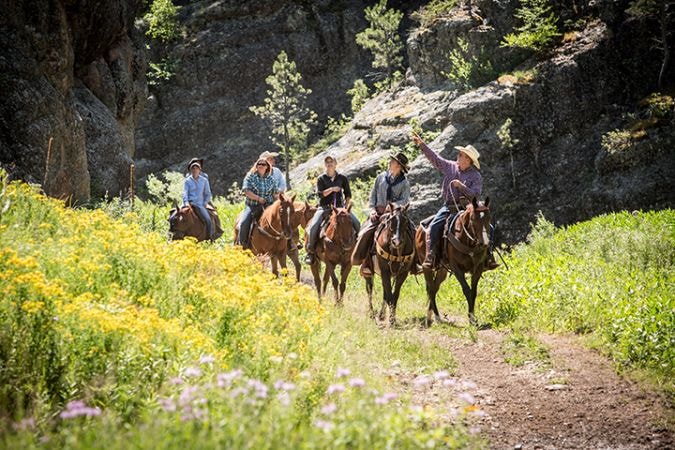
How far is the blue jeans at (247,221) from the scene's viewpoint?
14711 millimetres

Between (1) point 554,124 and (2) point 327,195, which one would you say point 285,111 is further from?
(2) point 327,195

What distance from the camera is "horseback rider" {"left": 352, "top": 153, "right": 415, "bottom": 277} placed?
12.8 metres

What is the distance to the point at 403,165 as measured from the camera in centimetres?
1261

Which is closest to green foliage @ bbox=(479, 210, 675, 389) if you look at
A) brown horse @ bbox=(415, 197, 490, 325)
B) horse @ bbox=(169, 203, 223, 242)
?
brown horse @ bbox=(415, 197, 490, 325)

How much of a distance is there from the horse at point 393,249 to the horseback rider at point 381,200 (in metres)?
0.30

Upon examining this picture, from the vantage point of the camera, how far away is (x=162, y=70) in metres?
54.1

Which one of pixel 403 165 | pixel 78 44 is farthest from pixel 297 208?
pixel 78 44

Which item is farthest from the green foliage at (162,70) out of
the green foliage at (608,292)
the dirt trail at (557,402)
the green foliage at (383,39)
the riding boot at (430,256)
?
the dirt trail at (557,402)

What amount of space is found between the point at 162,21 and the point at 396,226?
1988 inches

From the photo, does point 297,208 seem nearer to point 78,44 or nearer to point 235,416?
point 78,44

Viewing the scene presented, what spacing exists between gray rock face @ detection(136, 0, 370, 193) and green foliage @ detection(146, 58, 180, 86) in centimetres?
50

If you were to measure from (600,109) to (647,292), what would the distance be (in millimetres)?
21451

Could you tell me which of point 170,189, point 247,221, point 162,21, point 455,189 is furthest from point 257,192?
point 162,21

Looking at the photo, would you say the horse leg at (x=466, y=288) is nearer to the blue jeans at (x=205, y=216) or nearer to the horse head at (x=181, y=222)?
the blue jeans at (x=205, y=216)
